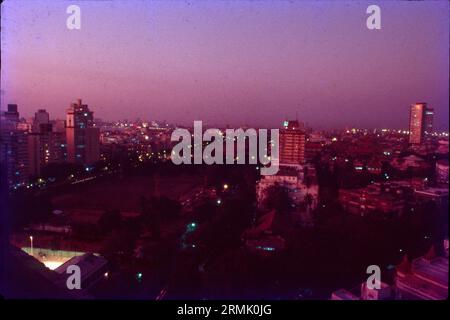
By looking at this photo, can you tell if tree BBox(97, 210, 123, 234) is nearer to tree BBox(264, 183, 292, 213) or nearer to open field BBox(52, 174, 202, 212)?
open field BBox(52, 174, 202, 212)

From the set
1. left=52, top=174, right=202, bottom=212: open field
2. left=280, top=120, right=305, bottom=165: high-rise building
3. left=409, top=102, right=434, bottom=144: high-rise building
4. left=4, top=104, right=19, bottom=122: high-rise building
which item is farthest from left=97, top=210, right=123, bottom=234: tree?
left=409, top=102, right=434, bottom=144: high-rise building

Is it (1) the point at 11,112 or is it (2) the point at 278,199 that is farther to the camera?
(2) the point at 278,199

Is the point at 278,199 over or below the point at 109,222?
over

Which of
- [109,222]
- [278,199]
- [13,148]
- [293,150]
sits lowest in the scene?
[109,222]

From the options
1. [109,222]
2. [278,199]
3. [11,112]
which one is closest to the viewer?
[11,112]

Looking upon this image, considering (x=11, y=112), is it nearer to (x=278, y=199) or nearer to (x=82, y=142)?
(x=278, y=199)

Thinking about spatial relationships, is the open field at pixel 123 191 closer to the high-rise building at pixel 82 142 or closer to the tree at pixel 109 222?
the high-rise building at pixel 82 142

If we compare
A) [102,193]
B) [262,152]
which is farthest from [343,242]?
[102,193]

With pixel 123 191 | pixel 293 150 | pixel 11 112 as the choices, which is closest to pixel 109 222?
pixel 123 191
